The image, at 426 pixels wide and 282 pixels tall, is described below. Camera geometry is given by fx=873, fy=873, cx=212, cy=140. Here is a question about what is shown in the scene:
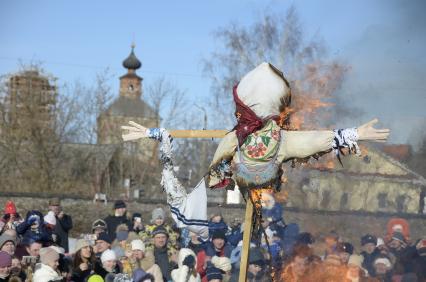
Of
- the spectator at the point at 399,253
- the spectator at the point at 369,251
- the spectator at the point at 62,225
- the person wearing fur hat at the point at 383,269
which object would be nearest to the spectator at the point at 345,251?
the spectator at the point at 369,251

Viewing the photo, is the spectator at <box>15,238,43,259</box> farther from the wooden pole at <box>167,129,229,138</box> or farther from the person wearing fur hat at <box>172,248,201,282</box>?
the wooden pole at <box>167,129,229,138</box>

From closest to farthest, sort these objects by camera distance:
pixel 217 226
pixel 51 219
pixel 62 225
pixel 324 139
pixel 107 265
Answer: pixel 324 139, pixel 217 226, pixel 107 265, pixel 51 219, pixel 62 225

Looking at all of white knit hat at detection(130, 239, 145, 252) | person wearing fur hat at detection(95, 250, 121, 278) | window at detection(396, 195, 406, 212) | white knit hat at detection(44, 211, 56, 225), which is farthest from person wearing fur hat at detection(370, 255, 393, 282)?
white knit hat at detection(44, 211, 56, 225)

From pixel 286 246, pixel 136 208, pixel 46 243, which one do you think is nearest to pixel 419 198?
pixel 286 246

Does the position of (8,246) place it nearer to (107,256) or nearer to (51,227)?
(107,256)

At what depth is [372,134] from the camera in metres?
6.50

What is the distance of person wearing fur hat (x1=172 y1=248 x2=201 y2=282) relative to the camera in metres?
9.95

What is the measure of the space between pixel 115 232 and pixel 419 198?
18.2 feet

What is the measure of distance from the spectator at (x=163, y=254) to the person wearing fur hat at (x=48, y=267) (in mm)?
1668

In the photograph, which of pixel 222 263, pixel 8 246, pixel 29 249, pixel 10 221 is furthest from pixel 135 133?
pixel 10 221

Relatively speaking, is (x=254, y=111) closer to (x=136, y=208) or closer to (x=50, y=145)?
(x=136, y=208)

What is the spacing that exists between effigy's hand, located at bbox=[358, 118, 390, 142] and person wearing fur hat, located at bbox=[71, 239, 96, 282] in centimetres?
475

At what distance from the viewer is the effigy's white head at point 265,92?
6.95m

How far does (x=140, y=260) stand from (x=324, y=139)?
4688 millimetres
